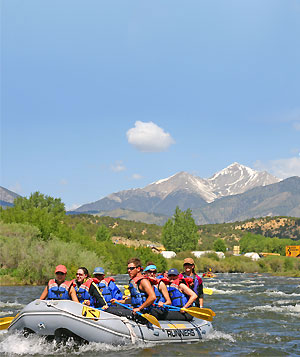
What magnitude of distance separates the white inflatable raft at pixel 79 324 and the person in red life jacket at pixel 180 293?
1223 mm

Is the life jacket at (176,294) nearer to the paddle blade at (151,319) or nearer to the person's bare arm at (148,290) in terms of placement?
the paddle blade at (151,319)

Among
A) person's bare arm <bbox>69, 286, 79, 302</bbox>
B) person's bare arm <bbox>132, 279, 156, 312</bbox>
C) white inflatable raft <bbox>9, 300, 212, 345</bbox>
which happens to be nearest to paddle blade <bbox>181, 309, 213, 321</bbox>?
white inflatable raft <bbox>9, 300, 212, 345</bbox>

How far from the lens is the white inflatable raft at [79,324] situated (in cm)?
1218

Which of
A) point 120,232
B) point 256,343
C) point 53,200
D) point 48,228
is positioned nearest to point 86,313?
point 256,343

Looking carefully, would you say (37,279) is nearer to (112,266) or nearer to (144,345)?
(112,266)

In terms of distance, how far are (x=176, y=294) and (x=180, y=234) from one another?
112830mm

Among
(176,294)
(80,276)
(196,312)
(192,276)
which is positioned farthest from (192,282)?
(80,276)

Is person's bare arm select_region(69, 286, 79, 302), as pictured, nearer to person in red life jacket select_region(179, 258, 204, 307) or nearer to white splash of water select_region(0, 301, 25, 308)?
person in red life jacket select_region(179, 258, 204, 307)

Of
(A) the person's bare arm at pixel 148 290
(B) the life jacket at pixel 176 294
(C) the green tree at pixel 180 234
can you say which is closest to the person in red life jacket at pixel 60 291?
(A) the person's bare arm at pixel 148 290

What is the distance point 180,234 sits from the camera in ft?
416

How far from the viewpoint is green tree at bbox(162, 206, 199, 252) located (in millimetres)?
125750

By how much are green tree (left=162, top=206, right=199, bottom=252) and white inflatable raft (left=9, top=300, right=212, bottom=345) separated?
369 ft

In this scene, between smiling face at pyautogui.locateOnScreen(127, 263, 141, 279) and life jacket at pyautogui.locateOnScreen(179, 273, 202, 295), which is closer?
smiling face at pyautogui.locateOnScreen(127, 263, 141, 279)

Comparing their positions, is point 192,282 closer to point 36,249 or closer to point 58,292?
point 58,292
